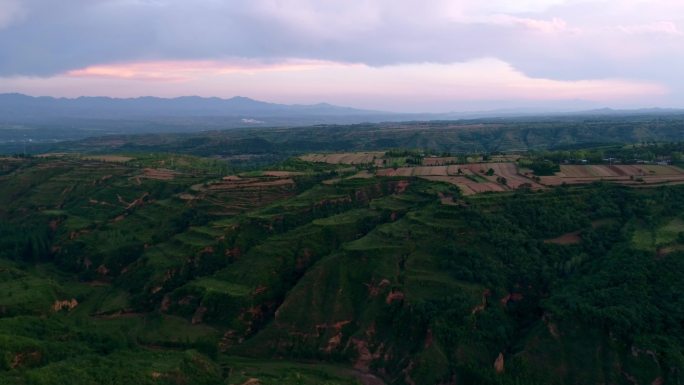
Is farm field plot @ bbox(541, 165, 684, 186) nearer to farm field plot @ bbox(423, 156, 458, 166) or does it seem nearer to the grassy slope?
the grassy slope

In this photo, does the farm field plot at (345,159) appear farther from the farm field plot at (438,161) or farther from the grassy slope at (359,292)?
the grassy slope at (359,292)

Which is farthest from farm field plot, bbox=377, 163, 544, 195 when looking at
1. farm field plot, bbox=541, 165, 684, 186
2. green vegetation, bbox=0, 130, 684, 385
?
farm field plot, bbox=541, 165, 684, 186

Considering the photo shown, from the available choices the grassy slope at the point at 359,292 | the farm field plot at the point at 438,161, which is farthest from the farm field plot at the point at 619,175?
→ the farm field plot at the point at 438,161

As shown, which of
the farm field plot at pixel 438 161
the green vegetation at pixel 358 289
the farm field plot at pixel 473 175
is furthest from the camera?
the farm field plot at pixel 438 161

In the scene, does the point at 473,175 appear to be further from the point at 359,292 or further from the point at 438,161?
the point at 359,292

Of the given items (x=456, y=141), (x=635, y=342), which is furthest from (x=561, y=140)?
(x=635, y=342)

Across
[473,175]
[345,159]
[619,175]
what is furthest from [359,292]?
[345,159]

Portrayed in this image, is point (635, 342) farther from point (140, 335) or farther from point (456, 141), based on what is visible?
point (456, 141)

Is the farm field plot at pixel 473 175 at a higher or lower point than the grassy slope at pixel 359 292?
higher
